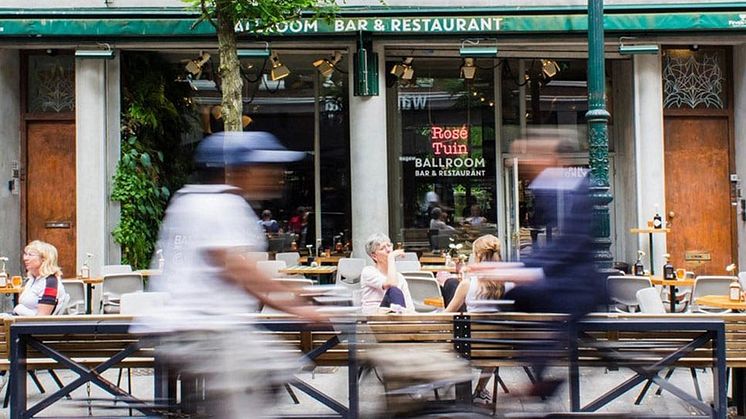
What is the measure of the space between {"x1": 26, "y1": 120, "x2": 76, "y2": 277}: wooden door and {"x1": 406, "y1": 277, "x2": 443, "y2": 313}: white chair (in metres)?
7.27

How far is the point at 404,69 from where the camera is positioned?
1480 cm

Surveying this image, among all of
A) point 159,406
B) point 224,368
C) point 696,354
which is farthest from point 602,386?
point 224,368

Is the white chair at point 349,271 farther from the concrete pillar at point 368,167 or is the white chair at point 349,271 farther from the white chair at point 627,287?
the white chair at point 627,287

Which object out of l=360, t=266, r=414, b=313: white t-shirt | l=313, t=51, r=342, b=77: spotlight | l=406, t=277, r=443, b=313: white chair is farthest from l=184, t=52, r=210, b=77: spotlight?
l=360, t=266, r=414, b=313: white t-shirt

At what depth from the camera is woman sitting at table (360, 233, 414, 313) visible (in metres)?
7.82

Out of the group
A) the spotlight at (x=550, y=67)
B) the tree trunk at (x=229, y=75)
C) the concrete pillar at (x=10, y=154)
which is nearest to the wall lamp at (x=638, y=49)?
the spotlight at (x=550, y=67)

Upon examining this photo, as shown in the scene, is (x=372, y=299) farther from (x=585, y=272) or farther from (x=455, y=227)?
(x=455, y=227)

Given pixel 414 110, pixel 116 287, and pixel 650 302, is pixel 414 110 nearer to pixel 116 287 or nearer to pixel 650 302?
pixel 116 287

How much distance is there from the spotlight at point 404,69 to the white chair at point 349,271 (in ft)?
12.7

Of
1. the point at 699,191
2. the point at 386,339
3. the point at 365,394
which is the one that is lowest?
the point at 365,394

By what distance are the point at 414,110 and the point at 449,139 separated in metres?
0.87

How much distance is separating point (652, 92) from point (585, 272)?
32.9 feet

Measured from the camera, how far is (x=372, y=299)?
800 centimetres

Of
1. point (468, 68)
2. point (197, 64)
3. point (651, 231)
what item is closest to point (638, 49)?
point (651, 231)
